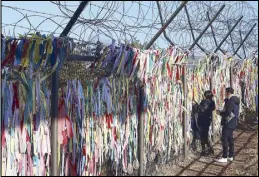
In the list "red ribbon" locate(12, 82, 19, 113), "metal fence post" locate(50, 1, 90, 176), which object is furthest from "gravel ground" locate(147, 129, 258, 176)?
"red ribbon" locate(12, 82, 19, 113)

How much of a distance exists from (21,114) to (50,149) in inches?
16.7

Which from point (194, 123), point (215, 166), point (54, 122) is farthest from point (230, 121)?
point (54, 122)

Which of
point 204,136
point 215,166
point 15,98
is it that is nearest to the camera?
point 15,98

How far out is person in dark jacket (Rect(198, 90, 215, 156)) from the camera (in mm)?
6223

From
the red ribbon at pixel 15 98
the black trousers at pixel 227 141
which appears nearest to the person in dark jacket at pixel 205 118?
the black trousers at pixel 227 141

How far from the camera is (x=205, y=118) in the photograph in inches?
248

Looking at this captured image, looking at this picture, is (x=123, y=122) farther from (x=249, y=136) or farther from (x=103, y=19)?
(x=249, y=136)

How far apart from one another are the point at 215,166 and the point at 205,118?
38.8 inches

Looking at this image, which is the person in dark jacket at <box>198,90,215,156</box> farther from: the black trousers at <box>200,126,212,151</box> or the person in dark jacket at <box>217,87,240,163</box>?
the person in dark jacket at <box>217,87,240,163</box>

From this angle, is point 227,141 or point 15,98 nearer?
point 15,98

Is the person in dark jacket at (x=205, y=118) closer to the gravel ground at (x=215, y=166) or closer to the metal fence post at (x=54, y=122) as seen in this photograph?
the gravel ground at (x=215, y=166)

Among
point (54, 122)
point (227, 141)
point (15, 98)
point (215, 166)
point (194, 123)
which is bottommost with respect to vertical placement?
point (215, 166)

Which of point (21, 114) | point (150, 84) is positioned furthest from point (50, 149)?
point (150, 84)

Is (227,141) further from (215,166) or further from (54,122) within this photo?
(54,122)
